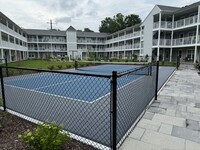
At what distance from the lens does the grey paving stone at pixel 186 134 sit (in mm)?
3098

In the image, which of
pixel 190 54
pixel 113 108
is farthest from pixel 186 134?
pixel 190 54

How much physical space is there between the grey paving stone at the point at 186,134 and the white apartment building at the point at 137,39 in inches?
740

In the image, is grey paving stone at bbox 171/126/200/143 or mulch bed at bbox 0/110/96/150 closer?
mulch bed at bbox 0/110/96/150

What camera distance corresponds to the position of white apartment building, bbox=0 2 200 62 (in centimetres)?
2477

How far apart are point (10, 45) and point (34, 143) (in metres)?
31.6

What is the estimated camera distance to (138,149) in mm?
2684

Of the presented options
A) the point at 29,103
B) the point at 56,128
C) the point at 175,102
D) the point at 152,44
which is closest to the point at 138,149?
the point at 56,128

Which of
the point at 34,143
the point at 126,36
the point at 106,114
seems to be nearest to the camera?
the point at 34,143

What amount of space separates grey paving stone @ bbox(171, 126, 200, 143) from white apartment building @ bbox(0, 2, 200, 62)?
18.8 meters

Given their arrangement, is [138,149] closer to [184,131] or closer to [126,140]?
[126,140]

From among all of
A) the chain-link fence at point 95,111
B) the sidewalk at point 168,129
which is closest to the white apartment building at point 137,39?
the chain-link fence at point 95,111

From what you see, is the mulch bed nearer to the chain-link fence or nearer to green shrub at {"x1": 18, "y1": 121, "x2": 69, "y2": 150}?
the chain-link fence

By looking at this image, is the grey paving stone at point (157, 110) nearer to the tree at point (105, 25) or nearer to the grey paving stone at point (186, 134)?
the grey paving stone at point (186, 134)

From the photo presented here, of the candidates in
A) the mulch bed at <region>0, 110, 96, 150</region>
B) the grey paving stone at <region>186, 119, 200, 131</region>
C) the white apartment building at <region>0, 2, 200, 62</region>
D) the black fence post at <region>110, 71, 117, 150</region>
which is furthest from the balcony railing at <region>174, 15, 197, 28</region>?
the mulch bed at <region>0, 110, 96, 150</region>
